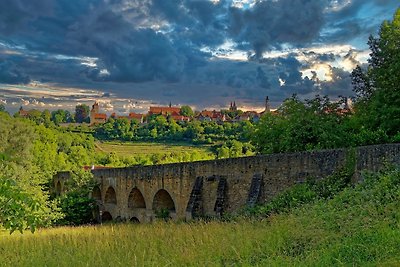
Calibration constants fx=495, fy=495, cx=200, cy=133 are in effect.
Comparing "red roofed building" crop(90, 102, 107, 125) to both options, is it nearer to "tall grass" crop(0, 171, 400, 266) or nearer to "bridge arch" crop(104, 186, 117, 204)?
"bridge arch" crop(104, 186, 117, 204)

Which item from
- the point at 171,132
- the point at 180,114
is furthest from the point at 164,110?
the point at 171,132

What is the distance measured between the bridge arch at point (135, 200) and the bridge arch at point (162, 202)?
289 cm

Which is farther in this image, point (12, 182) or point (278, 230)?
point (278, 230)

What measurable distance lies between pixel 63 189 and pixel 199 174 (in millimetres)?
25746

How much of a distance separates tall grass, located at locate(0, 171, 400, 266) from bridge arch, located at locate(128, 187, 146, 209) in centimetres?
1783

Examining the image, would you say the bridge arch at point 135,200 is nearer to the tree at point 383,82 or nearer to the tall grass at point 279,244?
the tree at point 383,82

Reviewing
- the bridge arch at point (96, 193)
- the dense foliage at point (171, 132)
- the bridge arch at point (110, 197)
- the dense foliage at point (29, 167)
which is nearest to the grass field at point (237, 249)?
the dense foliage at point (29, 167)

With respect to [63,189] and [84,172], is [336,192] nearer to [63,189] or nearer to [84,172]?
[84,172]

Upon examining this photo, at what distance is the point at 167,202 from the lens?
2780cm

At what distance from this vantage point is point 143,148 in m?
102

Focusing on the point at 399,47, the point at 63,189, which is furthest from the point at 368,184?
the point at 63,189

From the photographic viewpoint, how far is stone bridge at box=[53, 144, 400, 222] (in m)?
15.2

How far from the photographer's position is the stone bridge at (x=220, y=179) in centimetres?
1523

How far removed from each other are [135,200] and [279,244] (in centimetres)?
2255
